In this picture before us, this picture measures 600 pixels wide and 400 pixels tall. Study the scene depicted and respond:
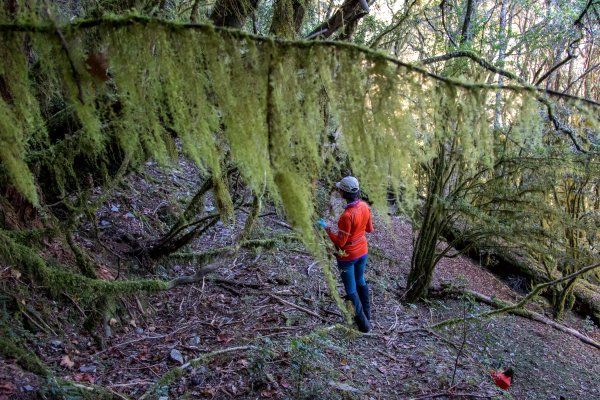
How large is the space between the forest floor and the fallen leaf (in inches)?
1.5

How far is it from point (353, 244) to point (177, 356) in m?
2.47

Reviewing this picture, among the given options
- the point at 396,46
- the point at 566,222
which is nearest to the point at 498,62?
the point at 396,46

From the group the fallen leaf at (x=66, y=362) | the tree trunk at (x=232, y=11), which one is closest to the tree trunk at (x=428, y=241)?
the tree trunk at (x=232, y=11)

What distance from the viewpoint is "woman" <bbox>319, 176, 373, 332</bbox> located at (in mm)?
5086

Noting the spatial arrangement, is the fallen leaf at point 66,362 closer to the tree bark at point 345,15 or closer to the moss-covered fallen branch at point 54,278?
the moss-covered fallen branch at point 54,278

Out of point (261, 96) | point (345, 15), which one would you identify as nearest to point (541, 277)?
point (345, 15)

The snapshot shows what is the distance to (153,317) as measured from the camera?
4.68 m

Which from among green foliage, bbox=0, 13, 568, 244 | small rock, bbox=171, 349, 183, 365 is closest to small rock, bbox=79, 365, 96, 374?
small rock, bbox=171, 349, 183, 365

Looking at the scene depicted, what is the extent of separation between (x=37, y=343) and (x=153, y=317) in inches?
51.1

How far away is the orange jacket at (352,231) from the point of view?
5.12 meters

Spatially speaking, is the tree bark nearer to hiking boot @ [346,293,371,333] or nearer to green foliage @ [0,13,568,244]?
hiking boot @ [346,293,371,333]

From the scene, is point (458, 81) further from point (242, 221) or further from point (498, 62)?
point (242, 221)

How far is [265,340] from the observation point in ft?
14.3

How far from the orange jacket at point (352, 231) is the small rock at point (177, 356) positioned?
219cm
